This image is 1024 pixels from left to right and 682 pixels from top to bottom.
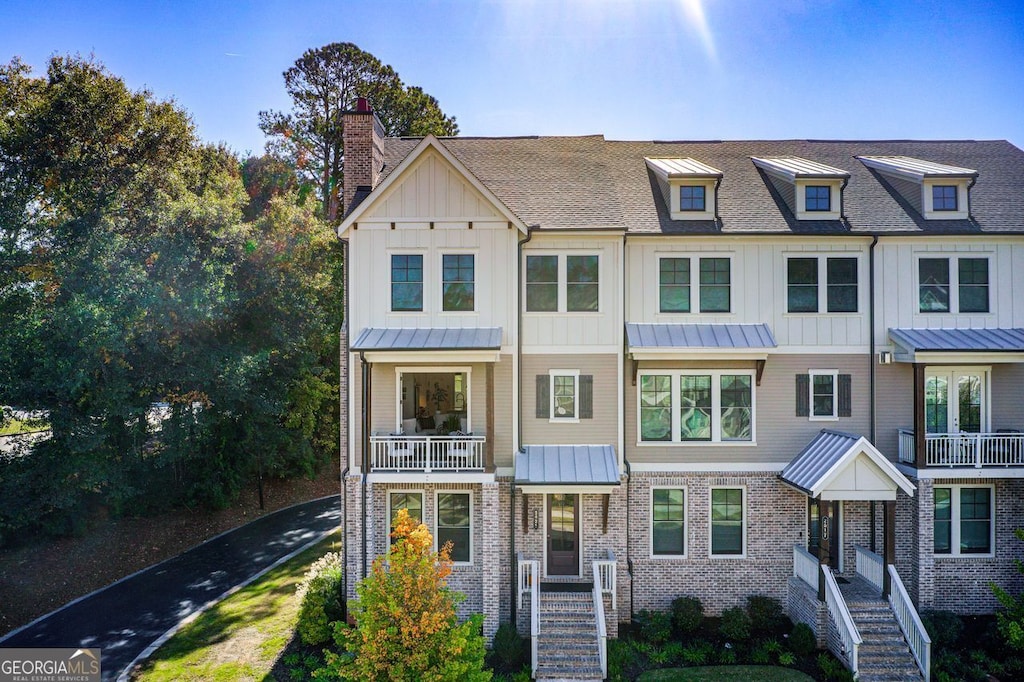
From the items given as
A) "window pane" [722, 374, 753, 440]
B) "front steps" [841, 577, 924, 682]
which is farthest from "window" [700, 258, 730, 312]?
"front steps" [841, 577, 924, 682]

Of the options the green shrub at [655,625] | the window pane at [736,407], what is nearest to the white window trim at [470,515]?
the green shrub at [655,625]

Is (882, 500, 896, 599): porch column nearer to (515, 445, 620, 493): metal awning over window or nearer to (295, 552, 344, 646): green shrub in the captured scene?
(515, 445, 620, 493): metal awning over window

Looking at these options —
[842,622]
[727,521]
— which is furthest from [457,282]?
[842,622]

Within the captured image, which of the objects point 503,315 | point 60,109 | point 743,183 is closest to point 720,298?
point 743,183

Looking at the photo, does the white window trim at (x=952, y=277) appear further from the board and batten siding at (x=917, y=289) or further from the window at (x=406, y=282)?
the window at (x=406, y=282)

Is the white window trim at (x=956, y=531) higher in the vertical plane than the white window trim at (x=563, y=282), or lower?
lower

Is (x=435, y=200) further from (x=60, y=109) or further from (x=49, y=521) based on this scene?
(x=49, y=521)
